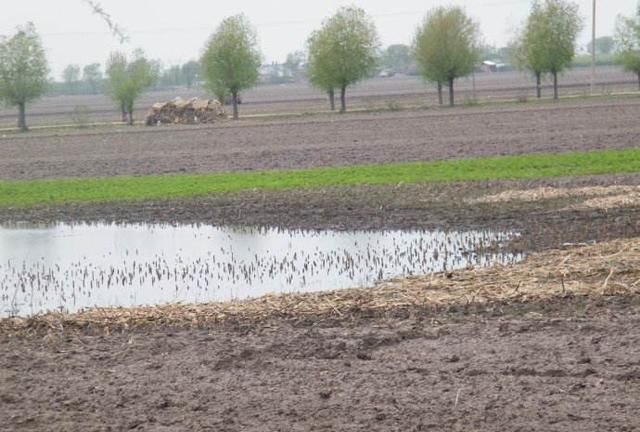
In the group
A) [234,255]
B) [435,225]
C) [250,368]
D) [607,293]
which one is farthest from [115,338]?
[435,225]

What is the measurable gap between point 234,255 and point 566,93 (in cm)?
7527

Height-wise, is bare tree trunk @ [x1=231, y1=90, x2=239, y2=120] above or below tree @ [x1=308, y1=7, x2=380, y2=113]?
below

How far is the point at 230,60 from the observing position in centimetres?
9106

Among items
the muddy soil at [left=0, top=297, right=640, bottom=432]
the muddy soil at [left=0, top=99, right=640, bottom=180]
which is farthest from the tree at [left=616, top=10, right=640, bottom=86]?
the muddy soil at [left=0, top=297, right=640, bottom=432]

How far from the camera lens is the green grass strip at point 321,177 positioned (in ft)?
108

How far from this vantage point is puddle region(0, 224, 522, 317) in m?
18.8

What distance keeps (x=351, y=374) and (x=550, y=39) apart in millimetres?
82584

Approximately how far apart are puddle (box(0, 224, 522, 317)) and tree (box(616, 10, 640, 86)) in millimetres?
71085

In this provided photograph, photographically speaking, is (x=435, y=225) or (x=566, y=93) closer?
(x=435, y=225)

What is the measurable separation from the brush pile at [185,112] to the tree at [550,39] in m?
24.3

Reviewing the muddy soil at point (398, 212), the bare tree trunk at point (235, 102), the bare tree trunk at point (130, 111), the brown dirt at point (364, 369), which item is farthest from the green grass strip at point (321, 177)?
the bare tree trunk at point (130, 111)

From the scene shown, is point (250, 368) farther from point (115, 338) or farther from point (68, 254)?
point (68, 254)

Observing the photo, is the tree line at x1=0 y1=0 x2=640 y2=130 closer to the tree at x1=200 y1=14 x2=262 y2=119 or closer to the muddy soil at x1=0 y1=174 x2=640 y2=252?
the tree at x1=200 y1=14 x2=262 y2=119

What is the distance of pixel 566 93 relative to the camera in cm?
9394
